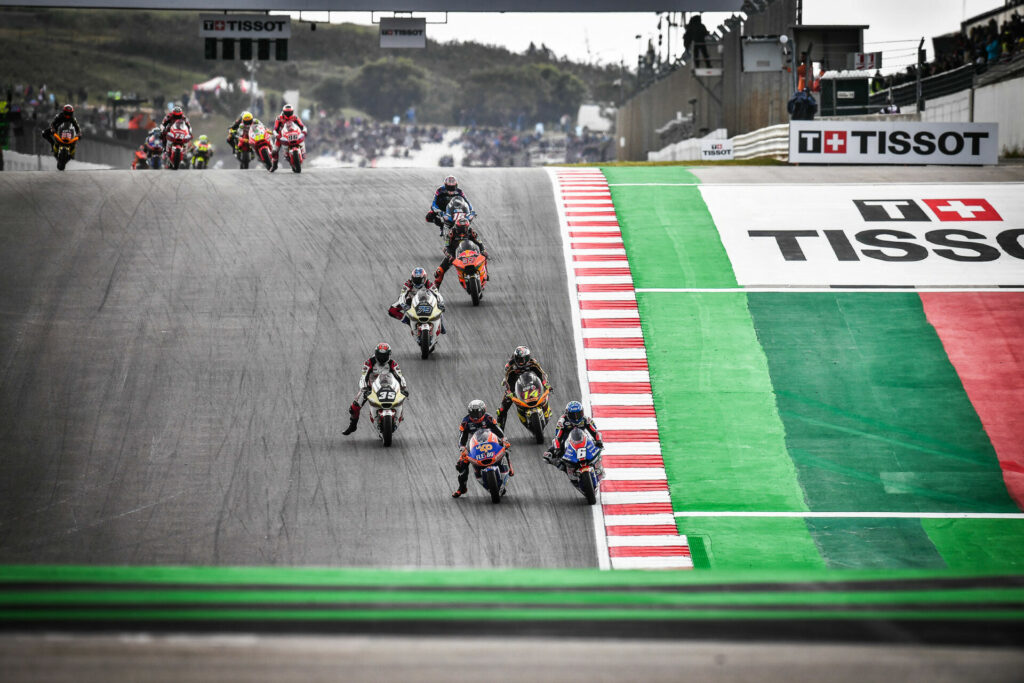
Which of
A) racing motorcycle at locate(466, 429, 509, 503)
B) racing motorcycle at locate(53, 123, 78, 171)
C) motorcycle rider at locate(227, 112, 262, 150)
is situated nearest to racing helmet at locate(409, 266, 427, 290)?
racing motorcycle at locate(466, 429, 509, 503)

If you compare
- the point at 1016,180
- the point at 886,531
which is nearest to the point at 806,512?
the point at 886,531

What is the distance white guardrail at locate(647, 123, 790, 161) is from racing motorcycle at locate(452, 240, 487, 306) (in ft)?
50.1

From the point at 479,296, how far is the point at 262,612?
571 inches

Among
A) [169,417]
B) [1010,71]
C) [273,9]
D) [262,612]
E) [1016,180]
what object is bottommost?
[169,417]

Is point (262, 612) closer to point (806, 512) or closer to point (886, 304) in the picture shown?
point (806, 512)

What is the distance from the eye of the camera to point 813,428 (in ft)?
54.3

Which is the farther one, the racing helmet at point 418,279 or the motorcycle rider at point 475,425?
the racing helmet at point 418,279

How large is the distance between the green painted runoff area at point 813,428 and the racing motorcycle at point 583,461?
51.9 inches

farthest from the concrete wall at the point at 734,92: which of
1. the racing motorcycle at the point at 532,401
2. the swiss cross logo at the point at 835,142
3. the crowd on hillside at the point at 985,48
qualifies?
the racing motorcycle at the point at 532,401

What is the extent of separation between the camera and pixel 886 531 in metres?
14.0

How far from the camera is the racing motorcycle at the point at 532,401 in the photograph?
15.2 metres

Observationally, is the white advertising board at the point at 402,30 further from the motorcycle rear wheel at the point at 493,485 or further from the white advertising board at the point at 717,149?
the motorcycle rear wheel at the point at 493,485

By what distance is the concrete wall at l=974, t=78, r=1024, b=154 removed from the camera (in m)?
33.2

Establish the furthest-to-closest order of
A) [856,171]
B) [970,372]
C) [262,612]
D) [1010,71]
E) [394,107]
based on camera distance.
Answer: [394,107]
[1010,71]
[856,171]
[970,372]
[262,612]
